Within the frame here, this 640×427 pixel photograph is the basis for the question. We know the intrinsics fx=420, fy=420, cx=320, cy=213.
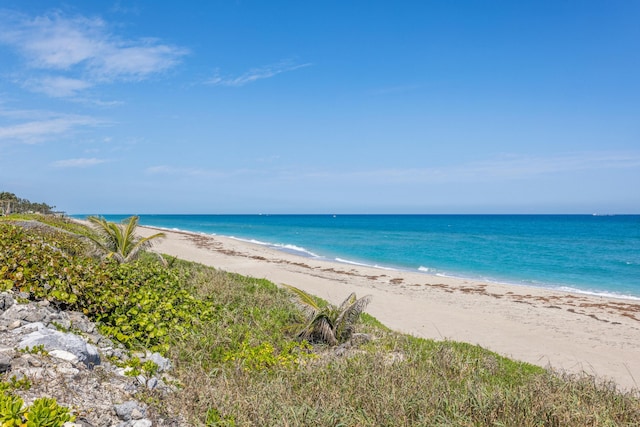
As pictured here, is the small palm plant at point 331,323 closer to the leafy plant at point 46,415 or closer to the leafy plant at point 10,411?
the leafy plant at point 46,415

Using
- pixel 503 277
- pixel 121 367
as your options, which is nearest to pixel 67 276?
pixel 121 367

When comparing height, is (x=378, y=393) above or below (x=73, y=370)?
below

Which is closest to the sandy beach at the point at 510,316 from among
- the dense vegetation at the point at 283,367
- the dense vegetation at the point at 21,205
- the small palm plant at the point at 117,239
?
the dense vegetation at the point at 283,367

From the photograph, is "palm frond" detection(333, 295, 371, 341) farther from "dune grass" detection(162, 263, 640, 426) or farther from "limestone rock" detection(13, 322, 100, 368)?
"limestone rock" detection(13, 322, 100, 368)

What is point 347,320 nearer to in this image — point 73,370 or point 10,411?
point 73,370

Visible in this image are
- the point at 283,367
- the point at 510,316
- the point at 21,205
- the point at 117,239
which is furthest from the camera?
the point at 21,205

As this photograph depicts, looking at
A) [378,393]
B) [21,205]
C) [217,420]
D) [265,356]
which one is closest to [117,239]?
[265,356]

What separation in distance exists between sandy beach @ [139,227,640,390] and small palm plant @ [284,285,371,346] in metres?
3.71

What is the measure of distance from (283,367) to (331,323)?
2.83 metres

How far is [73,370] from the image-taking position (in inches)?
210

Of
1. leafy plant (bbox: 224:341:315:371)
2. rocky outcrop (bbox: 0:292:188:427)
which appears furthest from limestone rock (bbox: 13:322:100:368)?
leafy plant (bbox: 224:341:315:371)

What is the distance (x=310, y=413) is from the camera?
200 inches

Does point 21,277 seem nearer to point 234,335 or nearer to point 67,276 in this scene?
point 67,276

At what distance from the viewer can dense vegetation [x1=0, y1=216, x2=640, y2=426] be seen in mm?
5227
